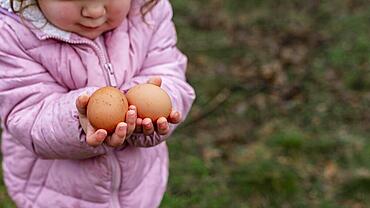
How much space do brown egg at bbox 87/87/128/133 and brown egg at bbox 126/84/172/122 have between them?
0.15 ft

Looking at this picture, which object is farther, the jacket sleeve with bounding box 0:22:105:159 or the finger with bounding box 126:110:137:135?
the jacket sleeve with bounding box 0:22:105:159

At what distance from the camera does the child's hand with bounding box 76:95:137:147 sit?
5.86 feet

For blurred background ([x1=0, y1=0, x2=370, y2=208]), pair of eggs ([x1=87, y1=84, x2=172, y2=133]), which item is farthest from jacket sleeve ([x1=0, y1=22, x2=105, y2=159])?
blurred background ([x1=0, y1=0, x2=370, y2=208])

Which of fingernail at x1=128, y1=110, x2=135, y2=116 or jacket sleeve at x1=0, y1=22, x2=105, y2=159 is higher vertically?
fingernail at x1=128, y1=110, x2=135, y2=116

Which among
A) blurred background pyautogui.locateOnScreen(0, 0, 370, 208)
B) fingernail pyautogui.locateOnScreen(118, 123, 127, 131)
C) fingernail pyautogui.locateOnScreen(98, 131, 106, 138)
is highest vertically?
fingernail pyautogui.locateOnScreen(118, 123, 127, 131)

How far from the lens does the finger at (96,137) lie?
178cm

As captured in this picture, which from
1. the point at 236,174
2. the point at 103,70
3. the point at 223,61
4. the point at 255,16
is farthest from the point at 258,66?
the point at 103,70

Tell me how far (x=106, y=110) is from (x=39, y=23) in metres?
0.31

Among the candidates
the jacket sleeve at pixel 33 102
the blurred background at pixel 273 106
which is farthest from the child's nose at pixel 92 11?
the blurred background at pixel 273 106

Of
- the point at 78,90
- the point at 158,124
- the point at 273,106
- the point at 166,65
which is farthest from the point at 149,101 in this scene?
the point at 273,106

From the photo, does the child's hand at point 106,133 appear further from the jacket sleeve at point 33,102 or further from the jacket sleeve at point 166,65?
the jacket sleeve at point 166,65

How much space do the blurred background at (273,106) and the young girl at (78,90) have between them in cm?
108

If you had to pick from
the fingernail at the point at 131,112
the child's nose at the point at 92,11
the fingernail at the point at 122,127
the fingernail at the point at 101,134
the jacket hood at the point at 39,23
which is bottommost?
the fingernail at the point at 101,134

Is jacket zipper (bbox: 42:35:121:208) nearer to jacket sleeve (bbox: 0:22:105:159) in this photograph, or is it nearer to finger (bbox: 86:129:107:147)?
jacket sleeve (bbox: 0:22:105:159)
